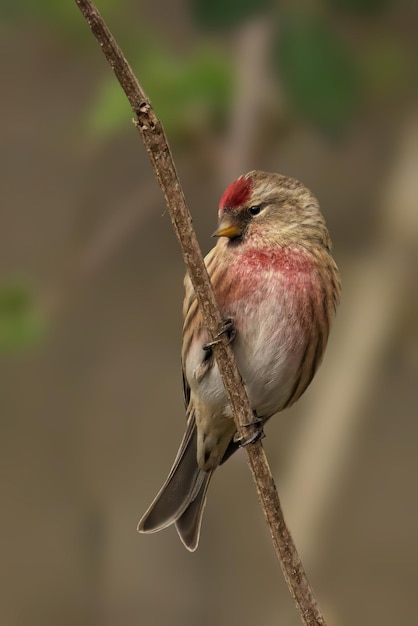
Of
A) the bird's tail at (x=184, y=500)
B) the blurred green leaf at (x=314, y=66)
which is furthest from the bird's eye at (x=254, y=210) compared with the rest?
the blurred green leaf at (x=314, y=66)

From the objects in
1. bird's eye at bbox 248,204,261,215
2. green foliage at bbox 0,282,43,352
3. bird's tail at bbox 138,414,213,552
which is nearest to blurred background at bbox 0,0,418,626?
green foliage at bbox 0,282,43,352

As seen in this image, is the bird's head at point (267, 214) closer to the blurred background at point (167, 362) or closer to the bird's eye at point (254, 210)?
the bird's eye at point (254, 210)

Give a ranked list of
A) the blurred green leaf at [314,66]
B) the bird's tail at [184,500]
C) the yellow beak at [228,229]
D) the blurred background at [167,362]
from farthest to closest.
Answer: the blurred background at [167,362], the blurred green leaf at [314,66], the bird's tail at [184,500], the yellow beak at [228,229]

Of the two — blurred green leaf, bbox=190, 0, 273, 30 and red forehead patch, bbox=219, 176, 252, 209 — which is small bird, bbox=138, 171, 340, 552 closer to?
red forehead patch, bbox=219, 176, 252, 209

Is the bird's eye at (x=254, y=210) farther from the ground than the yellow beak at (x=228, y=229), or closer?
farther from the ground

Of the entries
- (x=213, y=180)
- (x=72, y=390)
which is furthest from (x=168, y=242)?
(x=72, y=390)

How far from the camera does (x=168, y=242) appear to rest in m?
3.35

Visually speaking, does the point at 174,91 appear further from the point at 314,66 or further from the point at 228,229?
the point at 228,229

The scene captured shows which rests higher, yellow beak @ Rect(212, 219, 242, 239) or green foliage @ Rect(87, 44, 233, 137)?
green foliage @ Rect(87, 44, 233, 137)

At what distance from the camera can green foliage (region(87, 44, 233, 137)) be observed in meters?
2.81

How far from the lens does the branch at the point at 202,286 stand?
4.36 feet

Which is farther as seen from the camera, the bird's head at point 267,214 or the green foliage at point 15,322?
the green foliage at point 15,322

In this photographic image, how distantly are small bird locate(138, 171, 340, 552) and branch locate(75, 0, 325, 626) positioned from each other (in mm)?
352

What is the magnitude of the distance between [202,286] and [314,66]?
143cm
